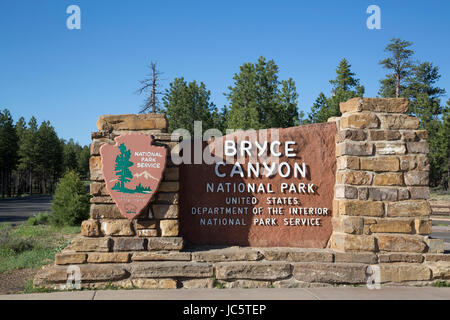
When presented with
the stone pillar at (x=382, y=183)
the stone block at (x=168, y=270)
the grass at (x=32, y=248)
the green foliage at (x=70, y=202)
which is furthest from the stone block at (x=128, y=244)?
the green foliage at (x=70, y=202)

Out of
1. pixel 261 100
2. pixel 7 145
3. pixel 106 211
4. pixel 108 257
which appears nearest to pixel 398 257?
pixel 108 257

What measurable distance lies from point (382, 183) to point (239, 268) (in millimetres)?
2430

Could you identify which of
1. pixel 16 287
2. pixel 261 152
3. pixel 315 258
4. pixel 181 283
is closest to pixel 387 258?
pixel 315 258

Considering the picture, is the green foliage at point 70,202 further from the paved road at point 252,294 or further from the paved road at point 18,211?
the paved road at point 252,294

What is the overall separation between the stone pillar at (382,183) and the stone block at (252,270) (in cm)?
98

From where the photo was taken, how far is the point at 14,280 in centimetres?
610

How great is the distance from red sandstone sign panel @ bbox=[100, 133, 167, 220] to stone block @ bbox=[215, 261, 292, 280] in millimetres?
1380

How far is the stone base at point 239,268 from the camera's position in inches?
211

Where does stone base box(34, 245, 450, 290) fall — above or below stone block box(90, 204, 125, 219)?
below

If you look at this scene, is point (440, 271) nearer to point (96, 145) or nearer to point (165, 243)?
point (165, 243)

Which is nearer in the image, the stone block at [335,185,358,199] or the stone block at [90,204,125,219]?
the stone block at [90,204,125,219]

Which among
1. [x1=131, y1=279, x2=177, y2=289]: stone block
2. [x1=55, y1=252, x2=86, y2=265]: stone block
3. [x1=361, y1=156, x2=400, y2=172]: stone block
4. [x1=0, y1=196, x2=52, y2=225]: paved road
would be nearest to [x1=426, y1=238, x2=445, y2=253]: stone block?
[x1=361, y1=156, x2=400, y2=172]: stone block

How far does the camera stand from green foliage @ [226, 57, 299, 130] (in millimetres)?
24516

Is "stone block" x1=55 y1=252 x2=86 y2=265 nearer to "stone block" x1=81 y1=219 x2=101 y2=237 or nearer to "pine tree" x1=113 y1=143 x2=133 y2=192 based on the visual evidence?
"stone block" x1=81 y1=219 x2=101 y2=237
